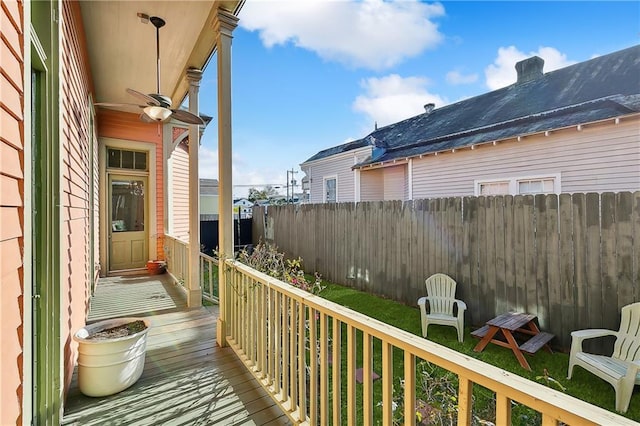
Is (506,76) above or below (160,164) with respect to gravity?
above

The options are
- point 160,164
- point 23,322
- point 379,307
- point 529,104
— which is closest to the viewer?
point 23,322

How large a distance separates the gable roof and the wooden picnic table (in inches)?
163

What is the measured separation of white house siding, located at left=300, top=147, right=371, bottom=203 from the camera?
1055cm

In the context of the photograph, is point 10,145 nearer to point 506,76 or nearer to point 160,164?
point 160,164

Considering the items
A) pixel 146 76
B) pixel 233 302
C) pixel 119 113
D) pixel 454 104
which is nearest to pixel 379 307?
pixel 233 302

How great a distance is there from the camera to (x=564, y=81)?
7434 millimetres

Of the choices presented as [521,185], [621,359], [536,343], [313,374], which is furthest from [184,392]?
[521,185]

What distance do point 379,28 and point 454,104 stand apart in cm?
623

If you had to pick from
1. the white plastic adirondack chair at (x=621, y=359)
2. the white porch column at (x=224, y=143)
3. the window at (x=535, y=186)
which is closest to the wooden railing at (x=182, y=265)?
the white porch column at (x=224, y=143)

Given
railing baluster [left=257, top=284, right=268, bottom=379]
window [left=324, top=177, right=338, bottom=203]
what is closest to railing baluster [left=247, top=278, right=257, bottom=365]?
railing baluster [left=257, top=284, right=268, bottom=379]

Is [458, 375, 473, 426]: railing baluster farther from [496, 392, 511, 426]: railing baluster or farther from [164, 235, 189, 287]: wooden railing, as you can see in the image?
[164, 235, 189, 287]: wooden railing

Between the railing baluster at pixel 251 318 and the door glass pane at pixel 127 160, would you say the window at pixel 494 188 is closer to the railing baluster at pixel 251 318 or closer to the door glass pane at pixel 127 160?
the railing baluster at pixel 251 318

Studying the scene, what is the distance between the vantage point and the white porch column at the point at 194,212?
4.24 metres

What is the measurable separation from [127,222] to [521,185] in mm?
8319
